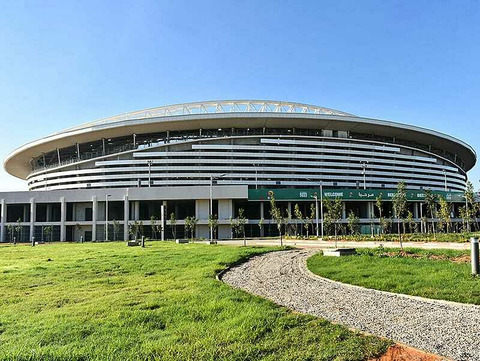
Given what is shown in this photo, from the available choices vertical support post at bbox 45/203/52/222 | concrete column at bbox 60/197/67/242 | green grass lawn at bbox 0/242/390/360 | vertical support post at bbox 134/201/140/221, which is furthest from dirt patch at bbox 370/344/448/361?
vertical support post at bbox 45/203/52/222

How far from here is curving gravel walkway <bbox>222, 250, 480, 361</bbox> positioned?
547 centimetres

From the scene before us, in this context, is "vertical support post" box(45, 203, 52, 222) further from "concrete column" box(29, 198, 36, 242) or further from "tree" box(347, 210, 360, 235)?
"tree" box(347, 210, 360, 235)

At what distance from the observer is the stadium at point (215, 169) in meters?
58.9

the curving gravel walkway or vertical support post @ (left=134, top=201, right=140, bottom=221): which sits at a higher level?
vertical support post @ (left=134, top=201, right=140, bottom=221)

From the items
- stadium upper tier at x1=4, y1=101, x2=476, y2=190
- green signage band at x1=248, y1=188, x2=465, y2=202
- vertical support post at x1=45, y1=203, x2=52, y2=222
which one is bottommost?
vertical support post at x1=45, y1=203, x2=52, y2=222

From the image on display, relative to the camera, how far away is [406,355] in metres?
4.95

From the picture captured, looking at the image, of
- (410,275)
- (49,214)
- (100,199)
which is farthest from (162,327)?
(49,214)

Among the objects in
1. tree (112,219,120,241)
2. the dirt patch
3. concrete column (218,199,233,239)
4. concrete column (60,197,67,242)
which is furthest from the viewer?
concrete column (60,197,67,242)

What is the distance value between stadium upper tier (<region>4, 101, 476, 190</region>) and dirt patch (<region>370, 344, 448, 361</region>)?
64.4 meters

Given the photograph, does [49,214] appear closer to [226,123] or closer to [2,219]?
[2,219]

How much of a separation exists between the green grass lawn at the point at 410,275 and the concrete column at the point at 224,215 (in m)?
41.8

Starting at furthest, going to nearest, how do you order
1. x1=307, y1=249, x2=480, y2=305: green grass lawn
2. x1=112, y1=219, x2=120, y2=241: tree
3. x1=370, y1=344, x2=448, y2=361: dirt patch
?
x1=112, y1=219, x2=120, y2=241: tree
x1=307, y1=249, x2=480, y2=305: green grass lawn
x1=370, y1=344, x2=448, y2=361: dirt patch

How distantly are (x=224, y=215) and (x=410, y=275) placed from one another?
156 ft

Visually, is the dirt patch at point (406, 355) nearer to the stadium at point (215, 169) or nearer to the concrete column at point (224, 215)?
the stadium at point (215, 169)
